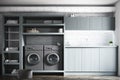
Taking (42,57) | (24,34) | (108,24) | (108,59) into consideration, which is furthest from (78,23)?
(24,34)

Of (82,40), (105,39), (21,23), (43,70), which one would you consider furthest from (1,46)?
(105,39)

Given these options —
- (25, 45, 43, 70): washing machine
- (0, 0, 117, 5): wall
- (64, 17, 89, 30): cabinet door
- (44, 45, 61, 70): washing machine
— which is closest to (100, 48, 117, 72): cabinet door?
(64, 17, 89, 30): cabinet door

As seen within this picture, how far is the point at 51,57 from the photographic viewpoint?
21.3 feet

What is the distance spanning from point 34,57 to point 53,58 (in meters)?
0.70

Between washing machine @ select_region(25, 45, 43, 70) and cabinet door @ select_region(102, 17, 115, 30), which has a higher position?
cabinet door @ select_region(102, 17, 115, 30)

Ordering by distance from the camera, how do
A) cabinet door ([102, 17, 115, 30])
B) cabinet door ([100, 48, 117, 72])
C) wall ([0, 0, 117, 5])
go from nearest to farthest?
cabinet door ([100, 48, 117, 72]), wall ([0, 0, 117, 5]), cabinet door ([102, 17, 115, 30])

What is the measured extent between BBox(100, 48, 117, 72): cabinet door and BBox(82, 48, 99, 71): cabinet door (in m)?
0.18

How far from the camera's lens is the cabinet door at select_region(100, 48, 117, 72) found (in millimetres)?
6395

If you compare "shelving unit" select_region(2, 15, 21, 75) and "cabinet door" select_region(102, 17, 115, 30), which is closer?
"shelving unit" select_region(2, 15, 21, 75)

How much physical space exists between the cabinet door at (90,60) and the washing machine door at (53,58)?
0.96m

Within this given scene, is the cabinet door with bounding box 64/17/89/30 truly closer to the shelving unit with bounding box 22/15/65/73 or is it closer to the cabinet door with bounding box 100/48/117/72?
the shelving unit with bounding box 22/15/65/73

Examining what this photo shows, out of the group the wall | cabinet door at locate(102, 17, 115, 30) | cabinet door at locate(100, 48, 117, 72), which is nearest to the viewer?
cabinet door at locate(100, 48, 117, 72)

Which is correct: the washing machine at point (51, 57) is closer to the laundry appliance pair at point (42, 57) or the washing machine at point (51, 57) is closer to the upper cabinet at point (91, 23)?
the laundry appliance pair at point (42, 57)

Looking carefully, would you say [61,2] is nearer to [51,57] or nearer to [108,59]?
[51,57]
